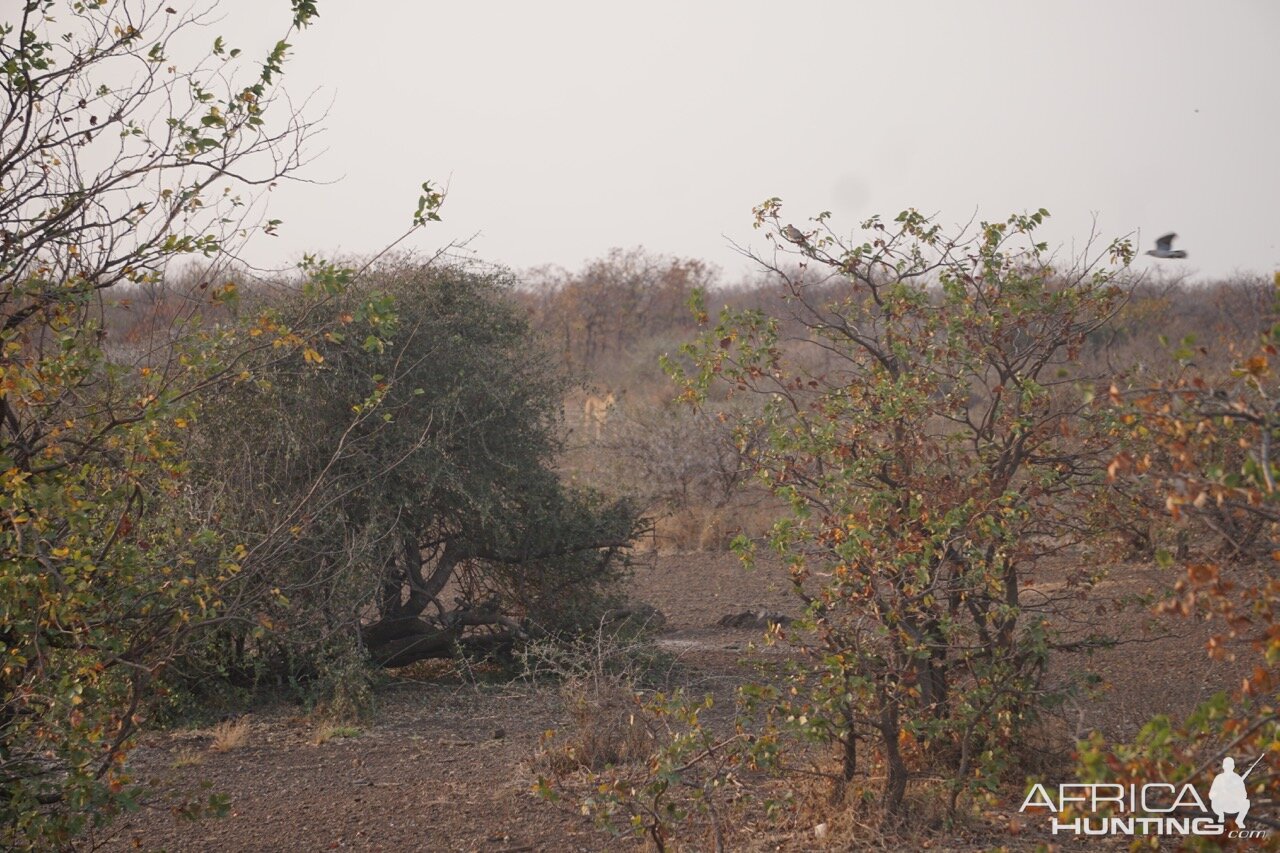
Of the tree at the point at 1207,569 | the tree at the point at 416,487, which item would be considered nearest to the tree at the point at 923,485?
the tree at the point at 1207,569

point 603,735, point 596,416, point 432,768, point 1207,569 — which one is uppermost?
point 596,416

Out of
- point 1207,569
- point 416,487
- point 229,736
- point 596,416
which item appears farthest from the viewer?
point 596,416

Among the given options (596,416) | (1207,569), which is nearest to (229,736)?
(1207,569)

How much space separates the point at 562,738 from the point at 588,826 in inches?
40.2

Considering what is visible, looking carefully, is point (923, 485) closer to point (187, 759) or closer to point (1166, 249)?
point (1166, 249)

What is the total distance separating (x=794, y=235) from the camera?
17.9 feet

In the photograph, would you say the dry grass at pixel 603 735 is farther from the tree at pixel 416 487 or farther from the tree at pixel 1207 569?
the tree at pixel 1207 569

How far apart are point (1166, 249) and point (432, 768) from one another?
13.9 ft

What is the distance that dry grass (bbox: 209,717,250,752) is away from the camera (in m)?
6.23

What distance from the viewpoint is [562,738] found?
19.3ft

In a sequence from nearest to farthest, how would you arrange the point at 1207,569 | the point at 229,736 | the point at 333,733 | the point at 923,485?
the point at 1207,569 < the point at 923,485 < the point at 229,736 < the point at 333,733

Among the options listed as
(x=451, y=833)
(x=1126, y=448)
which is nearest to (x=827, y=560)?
(x=1126, y=448)

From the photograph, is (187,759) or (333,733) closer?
(187,759)

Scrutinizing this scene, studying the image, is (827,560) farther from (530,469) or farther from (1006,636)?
(530,469)
